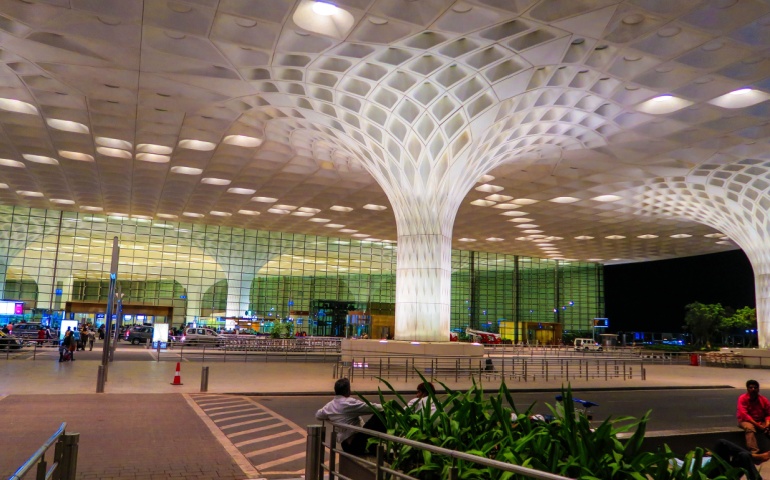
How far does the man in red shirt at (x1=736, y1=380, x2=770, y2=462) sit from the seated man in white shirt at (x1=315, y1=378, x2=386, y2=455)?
5010 mm

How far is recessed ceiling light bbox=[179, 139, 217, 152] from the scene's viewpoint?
2683cm

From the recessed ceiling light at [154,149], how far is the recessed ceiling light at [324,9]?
15.4 meters

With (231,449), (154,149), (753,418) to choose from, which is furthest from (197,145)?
(753,418)

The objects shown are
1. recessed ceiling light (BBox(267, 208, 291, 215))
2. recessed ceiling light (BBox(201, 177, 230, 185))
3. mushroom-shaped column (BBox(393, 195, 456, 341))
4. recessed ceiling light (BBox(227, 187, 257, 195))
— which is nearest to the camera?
mushroom-shaped column (BBox(393, 195, 456, 341))

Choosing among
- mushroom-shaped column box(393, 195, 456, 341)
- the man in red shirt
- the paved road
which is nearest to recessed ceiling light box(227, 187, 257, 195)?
mushroom-shaped column box(393, 195, 456, 341)

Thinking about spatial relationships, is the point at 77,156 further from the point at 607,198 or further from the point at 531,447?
the point at 531,447

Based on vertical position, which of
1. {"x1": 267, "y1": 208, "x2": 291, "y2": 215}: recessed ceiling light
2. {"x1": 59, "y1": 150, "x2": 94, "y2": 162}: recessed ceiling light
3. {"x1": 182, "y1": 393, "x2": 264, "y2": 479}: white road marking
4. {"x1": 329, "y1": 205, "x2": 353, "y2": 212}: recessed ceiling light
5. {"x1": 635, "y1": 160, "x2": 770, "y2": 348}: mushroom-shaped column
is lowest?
{"x1": 182, "y1": 393, "x2": 264, "y2": 479}: white road marking

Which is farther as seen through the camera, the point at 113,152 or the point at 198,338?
the point at 198,338

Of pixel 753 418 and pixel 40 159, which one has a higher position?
pixel 40 159

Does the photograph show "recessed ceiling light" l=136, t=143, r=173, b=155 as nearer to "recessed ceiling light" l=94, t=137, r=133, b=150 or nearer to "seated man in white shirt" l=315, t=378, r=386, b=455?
"recessed ceiling light" l=94, t=137, r=133, b=150

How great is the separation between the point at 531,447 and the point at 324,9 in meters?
12.8

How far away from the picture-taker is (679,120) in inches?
876

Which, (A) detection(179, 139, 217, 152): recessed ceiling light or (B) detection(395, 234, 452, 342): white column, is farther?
(A) detection(179, 139, 217, 152): recessed ceiling light

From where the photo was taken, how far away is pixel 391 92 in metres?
20.2
